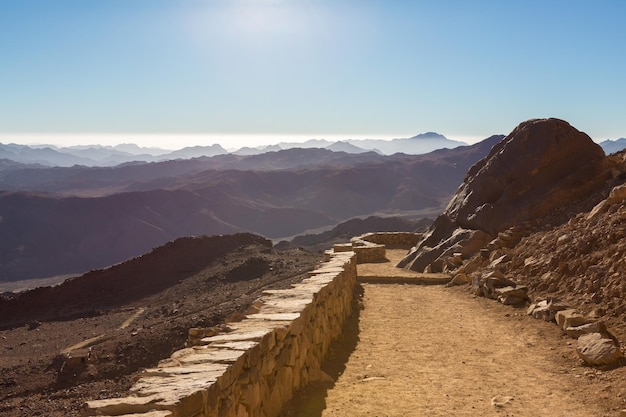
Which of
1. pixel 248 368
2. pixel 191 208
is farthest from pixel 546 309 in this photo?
pixel 191 208

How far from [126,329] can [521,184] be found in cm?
1294

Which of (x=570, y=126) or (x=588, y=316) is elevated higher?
(x=570, y=126)

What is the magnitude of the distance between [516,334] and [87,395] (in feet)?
24.6

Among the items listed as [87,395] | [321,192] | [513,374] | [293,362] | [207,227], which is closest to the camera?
[293,362]

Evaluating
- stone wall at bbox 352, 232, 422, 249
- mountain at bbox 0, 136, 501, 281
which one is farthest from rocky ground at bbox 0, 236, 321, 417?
mountain at bbox 0, 136, 501, 281

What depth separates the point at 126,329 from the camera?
17.3 meters

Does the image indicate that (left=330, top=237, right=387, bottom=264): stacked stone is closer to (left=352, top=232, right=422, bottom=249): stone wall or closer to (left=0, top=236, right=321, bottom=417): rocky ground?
(left=0, top=236, right=321, bottom=417): rocky ground

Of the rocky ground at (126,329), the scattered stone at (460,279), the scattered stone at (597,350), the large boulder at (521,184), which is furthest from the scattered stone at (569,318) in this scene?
the large boulder at (521,184)

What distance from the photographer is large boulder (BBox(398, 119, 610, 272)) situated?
1469 cm

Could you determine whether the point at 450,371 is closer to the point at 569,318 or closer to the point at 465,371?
the point at 465,371

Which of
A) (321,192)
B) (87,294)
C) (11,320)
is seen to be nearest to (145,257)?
(87,294)

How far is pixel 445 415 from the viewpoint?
555 centimetres

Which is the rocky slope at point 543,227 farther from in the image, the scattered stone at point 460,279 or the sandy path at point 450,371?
the sandy path at point 450,371

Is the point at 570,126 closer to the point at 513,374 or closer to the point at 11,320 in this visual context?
the point at 513,374
